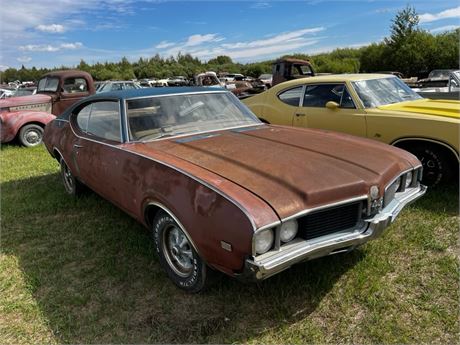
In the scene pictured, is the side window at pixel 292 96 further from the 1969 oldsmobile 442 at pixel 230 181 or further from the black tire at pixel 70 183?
the black tire at pixel 70 183

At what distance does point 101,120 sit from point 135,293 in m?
1.99

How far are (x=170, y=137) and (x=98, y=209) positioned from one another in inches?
65.8

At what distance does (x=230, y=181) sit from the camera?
2533 millimetres

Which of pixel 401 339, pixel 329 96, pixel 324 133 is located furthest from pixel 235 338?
pixel 329 96

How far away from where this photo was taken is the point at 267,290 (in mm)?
2916

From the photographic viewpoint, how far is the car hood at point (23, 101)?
912 cm

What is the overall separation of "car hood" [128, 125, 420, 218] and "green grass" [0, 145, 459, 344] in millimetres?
816

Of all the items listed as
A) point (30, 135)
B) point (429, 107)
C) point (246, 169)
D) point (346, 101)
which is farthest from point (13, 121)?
point (429, 107)

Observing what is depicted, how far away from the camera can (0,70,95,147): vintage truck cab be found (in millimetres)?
8719

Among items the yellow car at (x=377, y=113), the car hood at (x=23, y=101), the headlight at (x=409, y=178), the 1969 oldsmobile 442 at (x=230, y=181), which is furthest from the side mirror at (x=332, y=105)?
the car hood at (x=23, y=101)

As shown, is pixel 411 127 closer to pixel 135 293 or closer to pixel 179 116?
pixel 179 116

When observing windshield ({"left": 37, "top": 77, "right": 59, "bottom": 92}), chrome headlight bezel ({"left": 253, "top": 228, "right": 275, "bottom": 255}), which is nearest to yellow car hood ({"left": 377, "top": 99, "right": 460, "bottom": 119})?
chrome headlight bezel ({"left": 253, "top": 228, "right": 275, "bottom": 255})

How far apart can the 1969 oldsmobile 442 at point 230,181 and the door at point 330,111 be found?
61.7 inches

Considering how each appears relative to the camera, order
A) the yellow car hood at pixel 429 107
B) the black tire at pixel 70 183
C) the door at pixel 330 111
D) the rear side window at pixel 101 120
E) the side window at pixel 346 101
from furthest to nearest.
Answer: the side window at pixel 346 101 → the door at pixel 330 111 → the black tire at pixel 70 183 → the yellow car hood at pixel 429 107 → the rear side window at pixel 101 120
